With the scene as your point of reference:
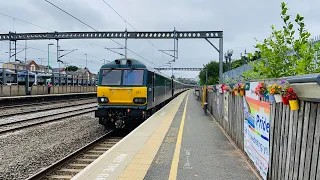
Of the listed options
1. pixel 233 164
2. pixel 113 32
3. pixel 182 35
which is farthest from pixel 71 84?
pixel 233 164

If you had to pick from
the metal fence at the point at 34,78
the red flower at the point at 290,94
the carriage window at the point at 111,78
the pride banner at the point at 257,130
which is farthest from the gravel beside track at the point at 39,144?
the metal fence at the point at 34,78

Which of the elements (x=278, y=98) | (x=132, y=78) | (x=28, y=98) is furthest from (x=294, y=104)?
(x=28, y=98)

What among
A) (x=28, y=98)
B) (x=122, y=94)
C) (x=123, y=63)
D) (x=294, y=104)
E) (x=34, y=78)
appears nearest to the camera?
(x=294, y=104)

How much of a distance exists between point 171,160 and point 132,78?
720 cm

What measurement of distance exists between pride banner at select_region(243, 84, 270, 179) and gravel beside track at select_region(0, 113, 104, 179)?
17.4ft

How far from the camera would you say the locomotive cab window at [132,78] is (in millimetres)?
13642

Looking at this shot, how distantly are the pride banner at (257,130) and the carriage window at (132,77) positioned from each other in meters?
7.41

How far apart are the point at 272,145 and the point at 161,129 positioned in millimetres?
7029

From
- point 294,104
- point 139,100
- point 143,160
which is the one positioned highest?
point 294,104

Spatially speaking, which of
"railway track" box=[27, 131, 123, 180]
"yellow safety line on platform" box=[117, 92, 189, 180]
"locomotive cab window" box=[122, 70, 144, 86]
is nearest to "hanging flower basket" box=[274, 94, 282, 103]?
"yellow safety line on platform" box=[117, 92, 189, 180]

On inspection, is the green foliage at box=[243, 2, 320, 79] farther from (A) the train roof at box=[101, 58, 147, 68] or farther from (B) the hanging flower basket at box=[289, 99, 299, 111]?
(A) the train roof at box=[101, 58, 147, 68]

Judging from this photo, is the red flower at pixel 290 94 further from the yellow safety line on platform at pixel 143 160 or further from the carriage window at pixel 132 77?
the carriage window at pixel 132 77

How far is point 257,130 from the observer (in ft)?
18.8

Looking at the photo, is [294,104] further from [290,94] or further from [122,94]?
[122,94]
